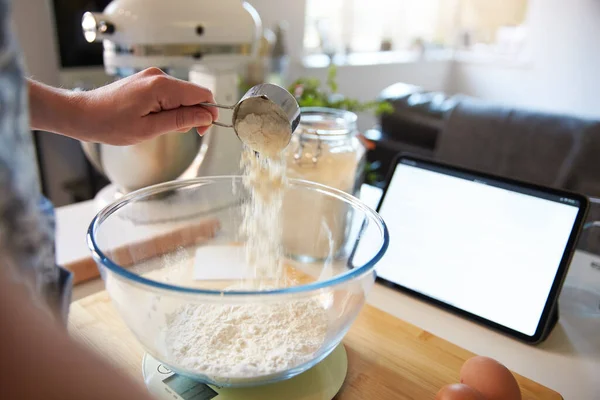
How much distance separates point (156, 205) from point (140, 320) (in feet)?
0.80

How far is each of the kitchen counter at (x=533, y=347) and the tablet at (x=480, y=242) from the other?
0.02 metres

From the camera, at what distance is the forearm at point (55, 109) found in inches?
23.8

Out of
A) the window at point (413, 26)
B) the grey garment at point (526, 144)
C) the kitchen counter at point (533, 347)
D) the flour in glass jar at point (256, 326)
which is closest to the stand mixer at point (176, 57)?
the kitchen counter at point (533, 347)

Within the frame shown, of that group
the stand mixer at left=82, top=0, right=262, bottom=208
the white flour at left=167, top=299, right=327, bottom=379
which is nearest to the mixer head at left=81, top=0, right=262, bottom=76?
the stand mixer at left=82, top=0, right=262, bottom=208

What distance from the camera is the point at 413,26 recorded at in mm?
4129

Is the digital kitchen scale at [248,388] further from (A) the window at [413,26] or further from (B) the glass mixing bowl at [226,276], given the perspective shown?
(A) the window at [413,26]

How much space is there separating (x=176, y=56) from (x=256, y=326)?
607 mm

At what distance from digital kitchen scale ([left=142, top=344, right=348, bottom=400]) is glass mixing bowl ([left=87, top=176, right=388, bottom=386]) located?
2cm

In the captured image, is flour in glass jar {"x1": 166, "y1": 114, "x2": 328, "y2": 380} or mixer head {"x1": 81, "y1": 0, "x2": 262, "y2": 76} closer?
flour in glass jar {"x1": 166, "y1": 114, "x2": 328, "y2": 380}

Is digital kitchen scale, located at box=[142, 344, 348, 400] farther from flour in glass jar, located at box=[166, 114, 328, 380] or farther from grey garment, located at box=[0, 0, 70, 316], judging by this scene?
grey garment, located at box=[0, 0, 70, 316]

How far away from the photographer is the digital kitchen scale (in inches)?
20.1

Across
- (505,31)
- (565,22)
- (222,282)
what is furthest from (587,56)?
(222,282)

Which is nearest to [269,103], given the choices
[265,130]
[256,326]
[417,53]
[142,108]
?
[265,130]

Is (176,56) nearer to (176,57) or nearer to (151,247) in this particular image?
(176,57)
